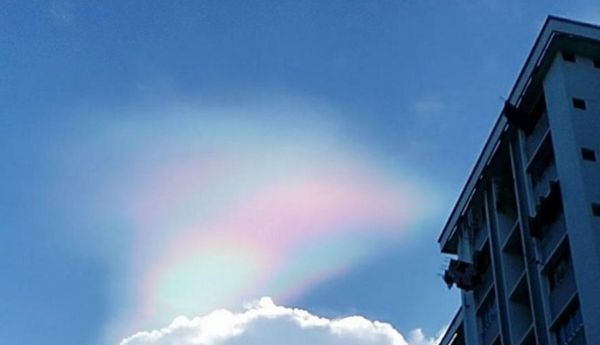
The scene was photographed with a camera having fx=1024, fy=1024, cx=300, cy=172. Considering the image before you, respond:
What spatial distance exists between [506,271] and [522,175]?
3.84 m

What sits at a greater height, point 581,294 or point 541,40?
point 541,40

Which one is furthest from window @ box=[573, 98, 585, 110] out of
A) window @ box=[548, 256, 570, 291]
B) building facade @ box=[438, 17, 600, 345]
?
window @ box=[548, 256, 570, 291]

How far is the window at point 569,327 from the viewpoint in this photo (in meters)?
33.1

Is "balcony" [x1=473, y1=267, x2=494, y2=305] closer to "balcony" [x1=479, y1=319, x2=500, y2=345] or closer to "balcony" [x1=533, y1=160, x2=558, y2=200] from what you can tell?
"balcony" [x1=479, y1=319, x2=500, y2=345]

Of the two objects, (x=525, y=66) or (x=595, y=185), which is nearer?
(x=595, y=185)

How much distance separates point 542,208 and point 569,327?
4539 millimetres

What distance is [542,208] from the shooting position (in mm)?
36125

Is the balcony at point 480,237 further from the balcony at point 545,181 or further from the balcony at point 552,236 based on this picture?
the balcony at point 552,236

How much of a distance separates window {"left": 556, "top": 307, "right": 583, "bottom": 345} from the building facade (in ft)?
0.13

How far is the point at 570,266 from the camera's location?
34.4 meters

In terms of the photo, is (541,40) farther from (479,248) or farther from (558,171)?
(479,248)

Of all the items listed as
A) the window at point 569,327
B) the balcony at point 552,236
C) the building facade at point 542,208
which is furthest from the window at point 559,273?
the window at point 569,327

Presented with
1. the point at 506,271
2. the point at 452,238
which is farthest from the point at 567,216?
the point at 452,238

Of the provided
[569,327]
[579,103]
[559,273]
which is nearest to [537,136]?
[579,103]
